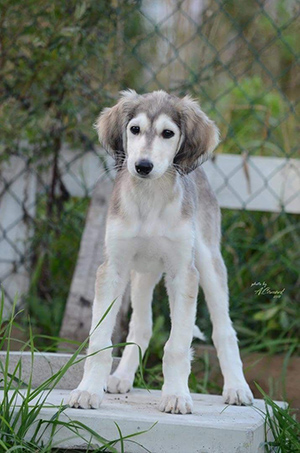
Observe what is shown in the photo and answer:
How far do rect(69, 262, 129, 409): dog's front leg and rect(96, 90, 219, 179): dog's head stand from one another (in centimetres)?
49

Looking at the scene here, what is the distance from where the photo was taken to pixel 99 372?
9.63 feet

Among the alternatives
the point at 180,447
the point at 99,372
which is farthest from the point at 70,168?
the point at 180,447

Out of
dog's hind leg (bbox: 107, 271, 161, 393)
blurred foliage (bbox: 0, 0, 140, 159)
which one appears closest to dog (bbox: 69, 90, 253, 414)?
dog's hind leg (bbox: 107, 271, 161, 393)

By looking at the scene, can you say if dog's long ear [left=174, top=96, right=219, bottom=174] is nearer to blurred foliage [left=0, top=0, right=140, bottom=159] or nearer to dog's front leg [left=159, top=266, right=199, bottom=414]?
dog's front leg [left=159, top=266, right=199, bottom=414]

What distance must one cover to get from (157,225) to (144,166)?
0.33 metres

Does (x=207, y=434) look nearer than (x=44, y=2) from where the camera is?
Yes

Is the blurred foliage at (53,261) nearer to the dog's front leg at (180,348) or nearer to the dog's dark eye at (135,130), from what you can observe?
the dog's front leg at (180,348)

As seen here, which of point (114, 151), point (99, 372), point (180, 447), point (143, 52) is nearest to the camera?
point (180, 447)

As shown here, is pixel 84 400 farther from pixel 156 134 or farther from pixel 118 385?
pixel 156 134

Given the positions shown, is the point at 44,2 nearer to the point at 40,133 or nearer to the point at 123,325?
the point at 40,133

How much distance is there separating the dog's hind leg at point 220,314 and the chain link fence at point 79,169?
1.19 m

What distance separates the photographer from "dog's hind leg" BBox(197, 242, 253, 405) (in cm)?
336

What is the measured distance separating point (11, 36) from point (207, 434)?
2.99 meters

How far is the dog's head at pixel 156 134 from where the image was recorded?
2.86 metres
